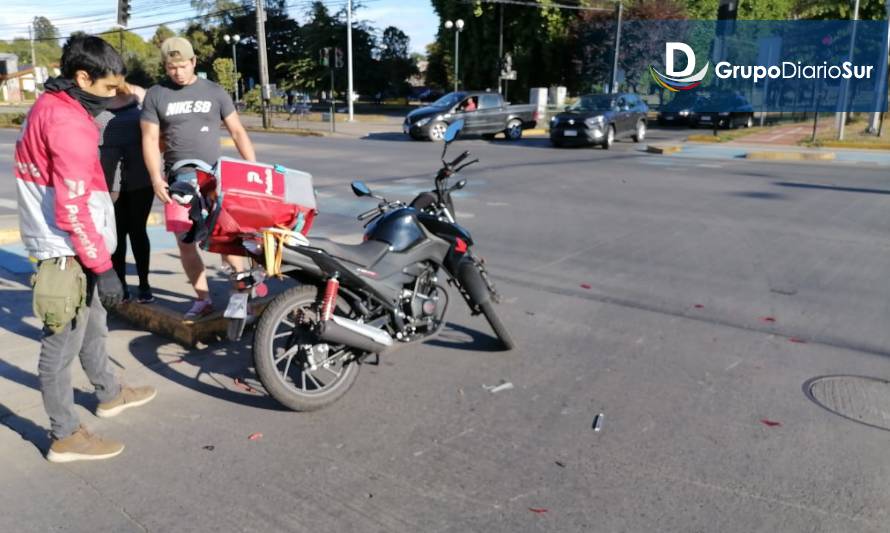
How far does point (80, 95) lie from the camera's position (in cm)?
339

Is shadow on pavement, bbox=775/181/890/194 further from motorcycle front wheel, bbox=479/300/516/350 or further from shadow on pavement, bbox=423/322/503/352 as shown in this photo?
motorcycle front wheel, bbox=479/300/516/350

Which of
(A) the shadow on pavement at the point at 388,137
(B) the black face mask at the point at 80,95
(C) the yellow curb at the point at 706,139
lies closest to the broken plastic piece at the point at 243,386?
(B) the black face mask at the point at 80,95

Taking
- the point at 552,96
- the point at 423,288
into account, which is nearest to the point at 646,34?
the point at 552,96

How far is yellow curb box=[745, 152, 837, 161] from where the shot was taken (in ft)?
63.5

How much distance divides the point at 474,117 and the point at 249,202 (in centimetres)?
2181

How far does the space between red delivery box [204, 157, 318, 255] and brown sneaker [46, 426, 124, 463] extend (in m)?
1.11

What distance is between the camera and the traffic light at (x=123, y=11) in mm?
21047

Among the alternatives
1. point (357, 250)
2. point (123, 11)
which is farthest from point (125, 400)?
point (123, 11)

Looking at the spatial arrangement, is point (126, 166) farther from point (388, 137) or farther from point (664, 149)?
point (388, 137)

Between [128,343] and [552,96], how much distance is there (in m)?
39.5

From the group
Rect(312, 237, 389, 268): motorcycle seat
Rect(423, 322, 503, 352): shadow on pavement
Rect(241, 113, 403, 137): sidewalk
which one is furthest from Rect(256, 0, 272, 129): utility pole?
Rect(312, 237, 389, 268): motorcycle seat

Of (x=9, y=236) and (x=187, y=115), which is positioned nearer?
(x=187, y=115)

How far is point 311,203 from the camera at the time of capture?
159 inches

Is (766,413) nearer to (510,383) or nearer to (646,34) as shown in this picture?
(510,383)
